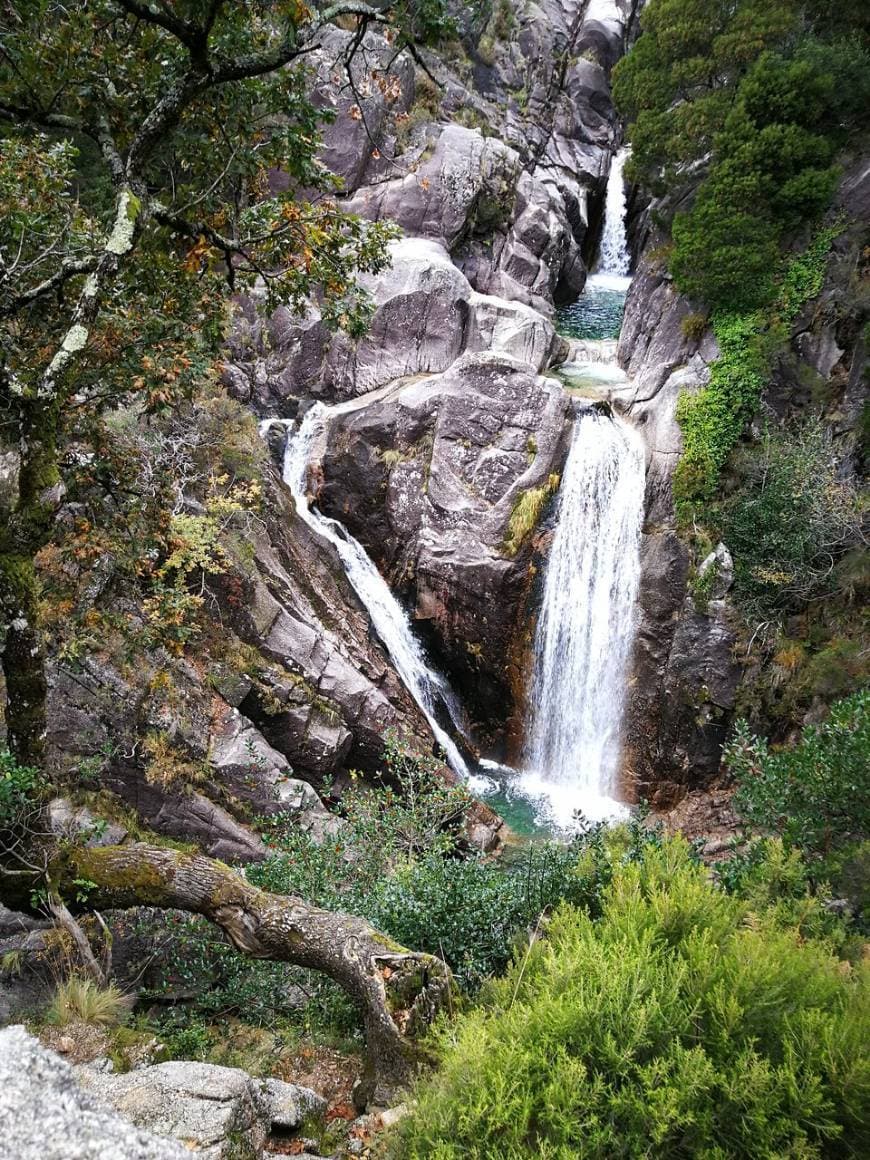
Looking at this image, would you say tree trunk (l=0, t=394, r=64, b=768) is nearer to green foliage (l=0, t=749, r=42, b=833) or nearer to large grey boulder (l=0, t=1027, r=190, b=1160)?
green foliage (l=0, t=749, r=42, b=833)

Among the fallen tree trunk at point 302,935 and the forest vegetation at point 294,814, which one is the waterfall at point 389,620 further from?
the fallen tree trunk at point 302,935

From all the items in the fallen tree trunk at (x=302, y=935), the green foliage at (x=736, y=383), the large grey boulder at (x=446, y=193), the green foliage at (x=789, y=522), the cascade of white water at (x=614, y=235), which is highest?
the cascade of white water at (x=614, y=235)

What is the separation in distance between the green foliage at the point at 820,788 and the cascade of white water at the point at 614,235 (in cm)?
2541

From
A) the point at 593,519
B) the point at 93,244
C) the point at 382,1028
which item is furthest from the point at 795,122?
the point at 382,1028

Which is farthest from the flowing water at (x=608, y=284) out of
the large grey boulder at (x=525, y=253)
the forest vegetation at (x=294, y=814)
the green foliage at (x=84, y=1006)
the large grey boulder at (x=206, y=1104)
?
the large grey boulder at (x=206, y=1104)

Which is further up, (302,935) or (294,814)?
(302,935)

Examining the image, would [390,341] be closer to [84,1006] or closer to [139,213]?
[139,213]

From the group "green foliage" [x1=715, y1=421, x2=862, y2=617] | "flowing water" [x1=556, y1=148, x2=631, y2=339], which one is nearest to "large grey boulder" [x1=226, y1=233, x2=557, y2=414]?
"flowing water" [x1=556, y1=148, x2=631, y2=339]

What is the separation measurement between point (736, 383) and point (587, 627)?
607 centimetres

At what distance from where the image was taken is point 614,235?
27938 millimetres

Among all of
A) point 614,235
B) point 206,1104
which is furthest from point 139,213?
point 614,235

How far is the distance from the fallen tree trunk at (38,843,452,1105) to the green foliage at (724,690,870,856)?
374cm

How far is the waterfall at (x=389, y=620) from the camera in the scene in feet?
47.8

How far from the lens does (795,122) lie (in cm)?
1302
